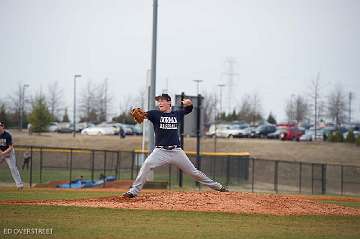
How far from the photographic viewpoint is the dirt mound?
1311 centimetres

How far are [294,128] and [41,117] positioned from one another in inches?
1050

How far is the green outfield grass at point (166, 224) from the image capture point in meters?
9.90

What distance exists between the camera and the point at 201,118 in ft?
96.5

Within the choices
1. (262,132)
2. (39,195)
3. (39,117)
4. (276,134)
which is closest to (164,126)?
(39,195)

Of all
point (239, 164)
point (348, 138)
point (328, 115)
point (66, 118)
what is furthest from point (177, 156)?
point (66, 118)

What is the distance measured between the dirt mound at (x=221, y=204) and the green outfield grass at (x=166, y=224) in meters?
0.64

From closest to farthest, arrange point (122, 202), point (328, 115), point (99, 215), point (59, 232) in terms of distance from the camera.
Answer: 1. point (59, 232)
2. point (99, 215)
3. point (122, 202)
4. point (328, 115)

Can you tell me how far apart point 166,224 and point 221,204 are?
109 inches

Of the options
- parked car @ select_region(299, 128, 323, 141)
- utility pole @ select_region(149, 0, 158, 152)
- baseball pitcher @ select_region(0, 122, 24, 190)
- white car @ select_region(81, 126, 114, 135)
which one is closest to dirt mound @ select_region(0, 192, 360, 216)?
baseball pitcher @ select_region(0, 122, 24, 190)

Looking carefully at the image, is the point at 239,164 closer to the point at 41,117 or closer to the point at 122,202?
the point at 122,202

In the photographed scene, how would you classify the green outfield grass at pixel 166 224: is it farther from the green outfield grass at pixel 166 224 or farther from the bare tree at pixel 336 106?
the bare tree at pixel 336 106

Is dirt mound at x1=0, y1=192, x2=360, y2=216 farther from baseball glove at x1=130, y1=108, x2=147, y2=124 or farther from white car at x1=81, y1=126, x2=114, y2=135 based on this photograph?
white car at x1=81, y1=126, x2=114, y2=135

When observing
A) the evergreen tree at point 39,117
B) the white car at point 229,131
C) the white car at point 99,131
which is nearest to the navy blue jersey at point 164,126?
the white car at point 229,131

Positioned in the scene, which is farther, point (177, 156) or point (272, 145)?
point (272, 145)
